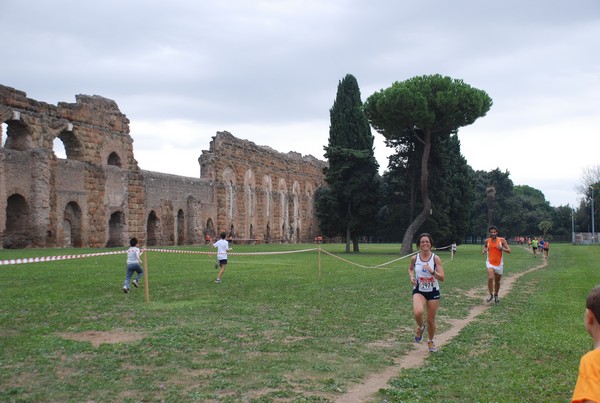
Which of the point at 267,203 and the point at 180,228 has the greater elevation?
the point at 267,203

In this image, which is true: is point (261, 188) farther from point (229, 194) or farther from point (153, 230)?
point (153, 230)

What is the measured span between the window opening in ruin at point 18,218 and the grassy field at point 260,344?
14.7 metres

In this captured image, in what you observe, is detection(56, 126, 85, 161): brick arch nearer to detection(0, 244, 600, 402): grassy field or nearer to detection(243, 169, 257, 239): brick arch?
detection(0, 244, 600, 402): grassy field

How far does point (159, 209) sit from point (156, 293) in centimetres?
2672

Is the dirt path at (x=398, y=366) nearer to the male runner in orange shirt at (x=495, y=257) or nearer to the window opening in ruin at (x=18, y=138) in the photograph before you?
the male runner in orange shirt at (x=495, y=257)

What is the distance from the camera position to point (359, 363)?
22.1ft

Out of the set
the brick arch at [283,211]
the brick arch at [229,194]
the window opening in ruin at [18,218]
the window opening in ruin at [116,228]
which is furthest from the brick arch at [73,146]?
the brick arch at [283,211]

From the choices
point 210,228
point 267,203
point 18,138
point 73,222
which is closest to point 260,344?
point 18,138

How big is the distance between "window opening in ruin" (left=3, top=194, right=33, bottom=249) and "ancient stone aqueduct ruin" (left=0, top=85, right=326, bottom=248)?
44 millimetres

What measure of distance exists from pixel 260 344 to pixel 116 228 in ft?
A: 95.1

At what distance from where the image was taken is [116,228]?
34.6 metres

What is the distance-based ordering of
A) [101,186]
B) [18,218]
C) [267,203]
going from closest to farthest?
[18,218] < [101,186] < [267,203]

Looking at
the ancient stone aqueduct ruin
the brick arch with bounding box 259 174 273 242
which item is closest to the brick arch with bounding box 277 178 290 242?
the brick arch with bounding box 259 174 273 242

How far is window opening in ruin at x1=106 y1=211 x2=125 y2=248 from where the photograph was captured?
34.3 metres
